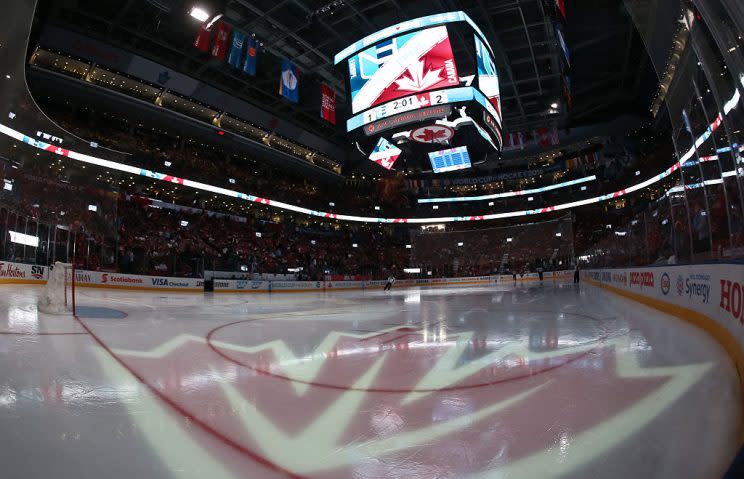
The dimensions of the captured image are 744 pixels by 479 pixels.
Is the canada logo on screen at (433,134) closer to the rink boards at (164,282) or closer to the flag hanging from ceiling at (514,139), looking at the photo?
the rink boards at (164,282)

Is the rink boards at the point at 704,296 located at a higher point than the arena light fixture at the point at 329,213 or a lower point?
lower

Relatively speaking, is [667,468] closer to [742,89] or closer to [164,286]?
[742,89]

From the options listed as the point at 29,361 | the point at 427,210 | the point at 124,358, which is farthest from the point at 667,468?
the point at 427,210

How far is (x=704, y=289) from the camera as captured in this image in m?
4.60

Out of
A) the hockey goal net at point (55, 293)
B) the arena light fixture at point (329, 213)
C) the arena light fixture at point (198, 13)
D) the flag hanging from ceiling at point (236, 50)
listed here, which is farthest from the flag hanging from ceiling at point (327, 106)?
the hockey goal net at point (55, 293)

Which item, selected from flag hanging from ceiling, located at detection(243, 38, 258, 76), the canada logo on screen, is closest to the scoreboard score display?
the canada logo on screen

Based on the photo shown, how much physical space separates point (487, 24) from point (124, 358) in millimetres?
20510

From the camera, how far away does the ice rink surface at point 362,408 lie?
1405 mm

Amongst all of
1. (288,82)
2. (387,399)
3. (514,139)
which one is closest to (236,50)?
(288,82)

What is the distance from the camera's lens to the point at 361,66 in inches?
511

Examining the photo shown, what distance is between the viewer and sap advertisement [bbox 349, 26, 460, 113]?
1177 cm

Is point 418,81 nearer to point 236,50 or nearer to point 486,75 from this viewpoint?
point 486,75

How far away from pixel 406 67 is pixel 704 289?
1026 cm

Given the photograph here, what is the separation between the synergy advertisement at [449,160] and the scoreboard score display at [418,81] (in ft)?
17.4
